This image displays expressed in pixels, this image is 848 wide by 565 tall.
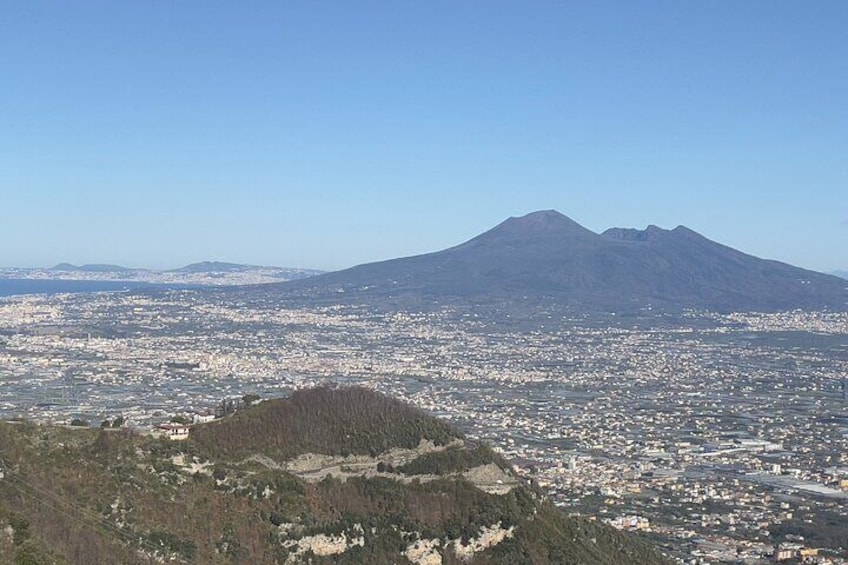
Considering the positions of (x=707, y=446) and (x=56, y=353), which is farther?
(x=56, y=353)

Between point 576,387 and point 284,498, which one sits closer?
point 284,498

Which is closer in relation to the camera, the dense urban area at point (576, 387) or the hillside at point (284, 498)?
the hillside at point (284, 498)

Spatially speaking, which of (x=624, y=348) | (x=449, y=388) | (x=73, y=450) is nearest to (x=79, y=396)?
(x=449, y=388)

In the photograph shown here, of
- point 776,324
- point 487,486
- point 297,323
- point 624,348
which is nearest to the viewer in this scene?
point 487,486

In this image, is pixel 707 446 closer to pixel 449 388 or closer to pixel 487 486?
pixel 449 388
